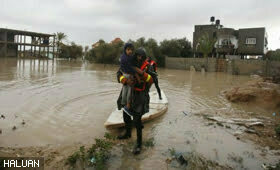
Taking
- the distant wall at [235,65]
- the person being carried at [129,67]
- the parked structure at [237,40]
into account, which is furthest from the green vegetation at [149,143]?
the parked structure at [237,40]

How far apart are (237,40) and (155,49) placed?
12366 millimetres

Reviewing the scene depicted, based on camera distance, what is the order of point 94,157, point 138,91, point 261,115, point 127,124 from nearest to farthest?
point 94,157
point 138,91
point 127,124
point 261,115

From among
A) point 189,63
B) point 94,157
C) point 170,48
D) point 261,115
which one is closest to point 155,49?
point 170,48

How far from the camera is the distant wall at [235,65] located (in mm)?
20641

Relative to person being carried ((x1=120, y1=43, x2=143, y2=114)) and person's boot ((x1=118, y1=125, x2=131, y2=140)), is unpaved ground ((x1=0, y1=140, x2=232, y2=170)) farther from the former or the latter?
person being carried ((x1=120, y1=43, x2=143, y2=114))

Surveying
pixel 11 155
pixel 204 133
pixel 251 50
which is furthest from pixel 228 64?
pixel 11 155

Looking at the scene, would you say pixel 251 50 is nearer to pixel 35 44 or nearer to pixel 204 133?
pixel 204 133

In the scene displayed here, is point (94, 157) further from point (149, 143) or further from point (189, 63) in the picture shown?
point (189, 63)

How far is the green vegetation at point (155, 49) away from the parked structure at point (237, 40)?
8.48ft

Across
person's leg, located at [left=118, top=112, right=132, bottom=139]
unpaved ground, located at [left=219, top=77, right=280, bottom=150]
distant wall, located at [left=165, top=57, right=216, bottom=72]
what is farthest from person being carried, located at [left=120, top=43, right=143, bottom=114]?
distant wall, located at [left=165, top=57, right=216, bottom=72]

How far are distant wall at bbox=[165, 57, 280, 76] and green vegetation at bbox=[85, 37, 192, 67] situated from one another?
4.23 m

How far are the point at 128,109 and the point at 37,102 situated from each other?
394 centimetres

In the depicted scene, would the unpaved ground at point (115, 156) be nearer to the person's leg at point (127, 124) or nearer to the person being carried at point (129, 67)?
the person's leg at point (127, 124)

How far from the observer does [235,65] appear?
74.7ft
